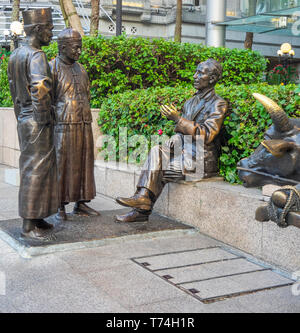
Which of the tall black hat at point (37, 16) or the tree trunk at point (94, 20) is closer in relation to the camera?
the tall black hat at point (37, 16)

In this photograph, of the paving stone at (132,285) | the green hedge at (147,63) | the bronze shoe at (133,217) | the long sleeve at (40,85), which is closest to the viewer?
the paving stone at (132,285)

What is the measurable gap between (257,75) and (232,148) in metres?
5.40

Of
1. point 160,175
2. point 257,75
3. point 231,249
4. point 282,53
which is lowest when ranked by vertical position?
point 231,249

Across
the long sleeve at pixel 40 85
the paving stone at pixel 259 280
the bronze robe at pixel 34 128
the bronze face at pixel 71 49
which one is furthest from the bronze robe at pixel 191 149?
the paving stone at pixel 259 280

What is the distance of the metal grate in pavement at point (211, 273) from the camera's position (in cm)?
407

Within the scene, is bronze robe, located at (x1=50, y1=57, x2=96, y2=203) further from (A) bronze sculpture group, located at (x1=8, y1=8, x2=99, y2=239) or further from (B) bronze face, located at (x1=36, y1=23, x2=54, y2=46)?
(B) bronze face, located at (x1=36, y1=23, x2=54, y2=46)

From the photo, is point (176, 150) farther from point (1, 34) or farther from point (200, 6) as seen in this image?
point (200, 6)

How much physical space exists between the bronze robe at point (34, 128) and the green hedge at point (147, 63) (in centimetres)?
452

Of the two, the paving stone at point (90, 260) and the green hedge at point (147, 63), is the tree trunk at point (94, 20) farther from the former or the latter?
the paving stone at point (90, 260)

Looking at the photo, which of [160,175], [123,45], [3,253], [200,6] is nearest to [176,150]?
[160,175]

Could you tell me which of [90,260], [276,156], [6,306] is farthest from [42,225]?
[276,156]

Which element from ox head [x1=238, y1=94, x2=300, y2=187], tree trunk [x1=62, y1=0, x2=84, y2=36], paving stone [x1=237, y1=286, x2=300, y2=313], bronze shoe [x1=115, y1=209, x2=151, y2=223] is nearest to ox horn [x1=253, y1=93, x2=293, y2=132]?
ox head [x1=238, y1=94, x2=300, y2=187]

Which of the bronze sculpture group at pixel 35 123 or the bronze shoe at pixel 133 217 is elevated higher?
the bronze sculpture group at pixel 35 123
